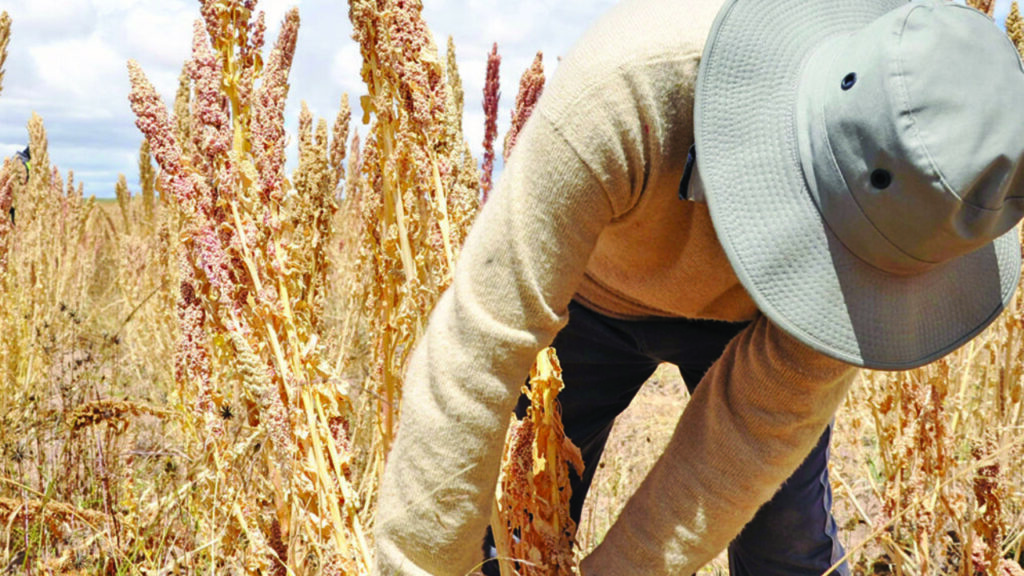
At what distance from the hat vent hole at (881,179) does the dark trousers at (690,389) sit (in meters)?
0.69

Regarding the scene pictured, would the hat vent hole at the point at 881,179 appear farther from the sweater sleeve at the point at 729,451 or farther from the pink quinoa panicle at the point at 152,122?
the pink quinoa panicle at the point at 152,122

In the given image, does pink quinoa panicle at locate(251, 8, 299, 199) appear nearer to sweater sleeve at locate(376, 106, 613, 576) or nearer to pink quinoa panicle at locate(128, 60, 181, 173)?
pink quinoa panicle at locate(128, 60, 181, 173)

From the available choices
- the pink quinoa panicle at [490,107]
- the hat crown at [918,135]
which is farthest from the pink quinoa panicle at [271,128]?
the pink quinoa panicle at [490,107]

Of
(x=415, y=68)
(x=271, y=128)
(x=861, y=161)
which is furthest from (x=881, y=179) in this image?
(x=271, y=128)

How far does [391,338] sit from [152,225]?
2.73 m

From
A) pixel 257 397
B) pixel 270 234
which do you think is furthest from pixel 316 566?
pixel 270 234

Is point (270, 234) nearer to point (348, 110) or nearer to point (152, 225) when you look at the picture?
point (348, 110)

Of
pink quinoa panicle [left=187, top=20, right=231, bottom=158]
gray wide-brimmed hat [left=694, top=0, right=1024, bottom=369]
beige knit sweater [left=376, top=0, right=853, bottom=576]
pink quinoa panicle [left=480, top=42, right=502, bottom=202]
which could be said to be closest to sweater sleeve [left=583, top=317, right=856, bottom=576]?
beige knit sweater [left=376, top=0, right=853, bottom=576]

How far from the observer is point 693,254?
3.92 ft

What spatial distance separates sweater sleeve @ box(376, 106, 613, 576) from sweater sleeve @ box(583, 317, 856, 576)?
28 cm

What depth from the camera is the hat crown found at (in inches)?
32.8

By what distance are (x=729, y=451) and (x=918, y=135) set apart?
0.51 m

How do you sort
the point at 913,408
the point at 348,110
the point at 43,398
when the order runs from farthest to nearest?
the point at 43,398 < the point at 348,110 < the point at 913,408

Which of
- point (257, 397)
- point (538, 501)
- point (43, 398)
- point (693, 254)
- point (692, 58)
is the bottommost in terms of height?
point (43, 398)
